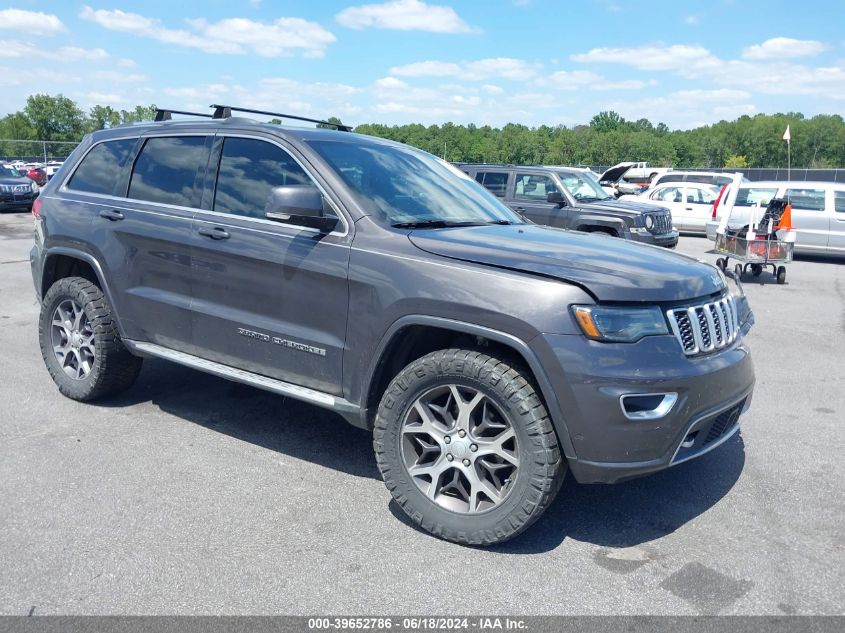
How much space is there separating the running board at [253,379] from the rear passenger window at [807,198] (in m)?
14.9

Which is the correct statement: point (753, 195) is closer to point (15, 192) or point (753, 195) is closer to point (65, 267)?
point (65, 267)

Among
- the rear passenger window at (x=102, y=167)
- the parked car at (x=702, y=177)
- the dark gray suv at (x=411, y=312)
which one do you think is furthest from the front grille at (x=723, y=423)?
the parked car at (x=702, y=177)

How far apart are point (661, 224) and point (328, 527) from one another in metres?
10.9

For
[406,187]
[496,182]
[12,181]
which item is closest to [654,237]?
[496,182]

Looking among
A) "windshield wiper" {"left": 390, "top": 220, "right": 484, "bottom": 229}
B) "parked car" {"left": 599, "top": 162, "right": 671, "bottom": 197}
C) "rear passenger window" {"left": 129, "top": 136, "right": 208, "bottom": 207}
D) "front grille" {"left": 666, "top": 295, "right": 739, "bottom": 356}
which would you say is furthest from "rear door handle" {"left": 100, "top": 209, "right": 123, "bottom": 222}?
"parked car" {"left": 599, "top": 162, "right": 671, "bottom": 197}

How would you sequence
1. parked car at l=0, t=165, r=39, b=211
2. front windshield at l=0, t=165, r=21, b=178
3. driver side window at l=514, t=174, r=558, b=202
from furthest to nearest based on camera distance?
front windshield at l=0, t=165, r=21, b=178
parked car at l=0, t=165, r=39, b=211
driver side window at l=514, t=174, r=558, b=202

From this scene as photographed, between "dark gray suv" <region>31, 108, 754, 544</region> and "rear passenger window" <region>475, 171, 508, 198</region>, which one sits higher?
"rear passenger window" <region>475, 171, 508, 198</region>

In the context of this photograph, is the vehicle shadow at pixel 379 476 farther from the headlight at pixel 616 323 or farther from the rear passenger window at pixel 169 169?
the rear passenger window at pixel 169 169

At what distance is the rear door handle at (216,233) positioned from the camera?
13.9 ft

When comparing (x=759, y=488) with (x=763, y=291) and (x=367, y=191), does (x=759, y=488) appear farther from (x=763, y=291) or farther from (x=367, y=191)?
(x=763, y=291)

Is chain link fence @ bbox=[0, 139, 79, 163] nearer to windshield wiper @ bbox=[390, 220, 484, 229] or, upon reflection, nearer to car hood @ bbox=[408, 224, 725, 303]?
windshield wiper @ bbox=[390, 220, 484, 229]

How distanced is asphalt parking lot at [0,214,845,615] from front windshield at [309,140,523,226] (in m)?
1.52

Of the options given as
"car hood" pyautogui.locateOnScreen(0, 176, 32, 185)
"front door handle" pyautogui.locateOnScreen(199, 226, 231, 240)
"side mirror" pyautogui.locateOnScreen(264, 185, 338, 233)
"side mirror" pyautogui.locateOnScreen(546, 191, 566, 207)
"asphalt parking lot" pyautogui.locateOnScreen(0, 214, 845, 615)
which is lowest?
"asphalt parking lot" pyautogui.locateOnScreen(0, 214, 845, 615)

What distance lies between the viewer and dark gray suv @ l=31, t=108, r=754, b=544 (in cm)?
318
